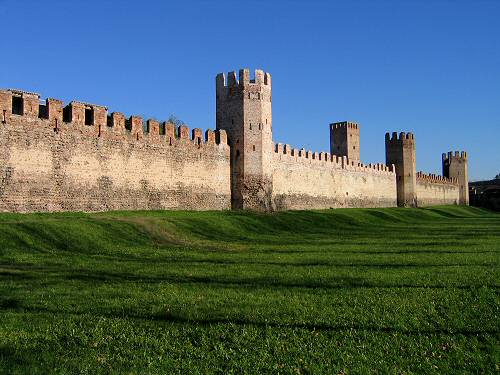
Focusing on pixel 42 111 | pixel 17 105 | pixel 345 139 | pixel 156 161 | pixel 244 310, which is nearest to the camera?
pixel 244 310

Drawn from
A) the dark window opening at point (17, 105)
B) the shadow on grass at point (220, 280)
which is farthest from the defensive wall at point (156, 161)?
the shadow on grass at point (220, 280)

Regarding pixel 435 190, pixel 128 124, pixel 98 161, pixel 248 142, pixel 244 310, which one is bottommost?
pixel 244 310

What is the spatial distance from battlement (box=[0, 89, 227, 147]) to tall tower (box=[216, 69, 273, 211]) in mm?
2870

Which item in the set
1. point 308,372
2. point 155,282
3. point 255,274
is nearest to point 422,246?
point 255,274

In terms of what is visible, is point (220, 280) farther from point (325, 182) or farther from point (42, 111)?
point (325, 182)

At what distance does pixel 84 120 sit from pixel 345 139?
47.4m

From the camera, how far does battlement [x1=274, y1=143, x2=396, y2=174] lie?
115ft

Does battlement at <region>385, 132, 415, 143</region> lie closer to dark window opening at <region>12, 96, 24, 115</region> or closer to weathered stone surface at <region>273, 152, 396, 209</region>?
weathered stone surface at <region>273, 152, 396, 209</region>

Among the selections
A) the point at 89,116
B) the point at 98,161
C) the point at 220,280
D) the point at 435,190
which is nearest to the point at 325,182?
the point at 98,161

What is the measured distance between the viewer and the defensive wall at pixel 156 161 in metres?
19.1

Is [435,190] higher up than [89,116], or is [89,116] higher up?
[89,116]

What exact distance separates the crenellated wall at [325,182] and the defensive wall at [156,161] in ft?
0.29

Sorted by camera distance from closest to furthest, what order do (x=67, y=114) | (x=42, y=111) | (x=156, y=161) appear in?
1. (x=42, y=111)
2. (x=67, y=114)
3. (x=156, y=161)

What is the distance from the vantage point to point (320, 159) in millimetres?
40969
